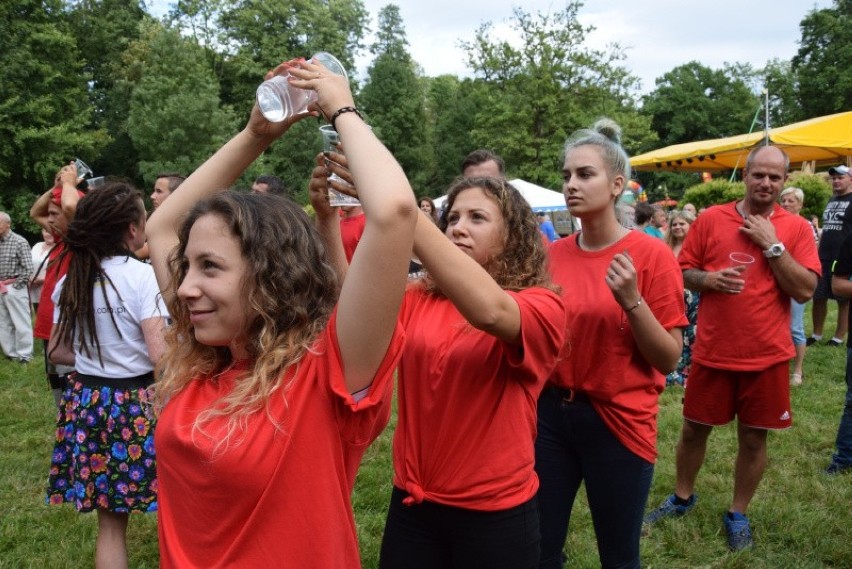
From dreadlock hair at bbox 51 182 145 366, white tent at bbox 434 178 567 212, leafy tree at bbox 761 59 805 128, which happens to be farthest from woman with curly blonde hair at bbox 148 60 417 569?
leafy tree at bbox 761 59 805 128

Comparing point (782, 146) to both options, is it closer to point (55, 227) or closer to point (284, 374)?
point (55, 227)

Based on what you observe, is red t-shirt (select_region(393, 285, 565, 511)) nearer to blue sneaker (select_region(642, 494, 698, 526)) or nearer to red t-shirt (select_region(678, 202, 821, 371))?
red t-shirt (select_region(678, 202, 821, 371))

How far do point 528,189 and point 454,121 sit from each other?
23595 mm

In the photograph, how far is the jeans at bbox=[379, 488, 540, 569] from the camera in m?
2.02

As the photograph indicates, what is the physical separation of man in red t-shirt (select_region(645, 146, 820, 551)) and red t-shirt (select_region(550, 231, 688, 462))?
107 centimetres

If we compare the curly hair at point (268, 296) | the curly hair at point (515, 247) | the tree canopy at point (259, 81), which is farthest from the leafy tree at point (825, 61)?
the curly hair at point (268, 296)

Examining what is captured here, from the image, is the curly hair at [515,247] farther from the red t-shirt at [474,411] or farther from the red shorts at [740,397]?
the red shorts at [740,397]

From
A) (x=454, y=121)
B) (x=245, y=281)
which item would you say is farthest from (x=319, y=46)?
(x=245, y=281)

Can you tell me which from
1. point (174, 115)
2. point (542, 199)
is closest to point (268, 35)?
point (174, 115)

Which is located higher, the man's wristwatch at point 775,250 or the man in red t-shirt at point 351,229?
the man in red t-shirt at point 351,229

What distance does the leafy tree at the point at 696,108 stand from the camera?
50.9 meters

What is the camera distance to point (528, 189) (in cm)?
1814

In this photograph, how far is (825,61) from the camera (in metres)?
41.2

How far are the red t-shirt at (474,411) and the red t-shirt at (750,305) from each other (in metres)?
2.14
